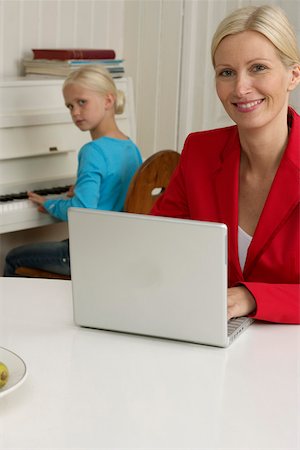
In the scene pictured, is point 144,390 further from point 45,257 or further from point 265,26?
point 45,257

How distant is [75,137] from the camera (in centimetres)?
391

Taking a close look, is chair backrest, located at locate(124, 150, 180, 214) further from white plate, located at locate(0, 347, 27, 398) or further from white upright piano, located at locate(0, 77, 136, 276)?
white plate, located at locate(0, 347, 27, 398)

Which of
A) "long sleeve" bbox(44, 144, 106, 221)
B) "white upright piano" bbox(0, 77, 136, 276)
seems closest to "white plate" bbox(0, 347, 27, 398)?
"long sleeve" bbox(44, 144, 106, 221)

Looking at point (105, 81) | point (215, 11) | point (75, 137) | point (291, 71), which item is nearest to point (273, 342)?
point (291, 71)

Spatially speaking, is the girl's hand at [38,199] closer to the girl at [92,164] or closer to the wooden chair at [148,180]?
the girl at [92,164]

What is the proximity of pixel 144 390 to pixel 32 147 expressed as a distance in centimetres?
232

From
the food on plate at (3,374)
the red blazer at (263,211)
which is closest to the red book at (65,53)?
the red blazer at (263,211)

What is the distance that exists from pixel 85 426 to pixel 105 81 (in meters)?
2.38

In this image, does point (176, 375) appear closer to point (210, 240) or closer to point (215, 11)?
point (210, 240)

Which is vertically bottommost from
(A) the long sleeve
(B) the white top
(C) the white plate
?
(A) the long sleeve

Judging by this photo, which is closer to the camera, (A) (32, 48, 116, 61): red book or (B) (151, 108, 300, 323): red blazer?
(B) (151, 108, 300, 323): red blazer

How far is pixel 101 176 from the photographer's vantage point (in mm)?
3395

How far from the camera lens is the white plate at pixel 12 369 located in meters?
1.46

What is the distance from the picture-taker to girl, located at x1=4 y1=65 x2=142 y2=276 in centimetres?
337
